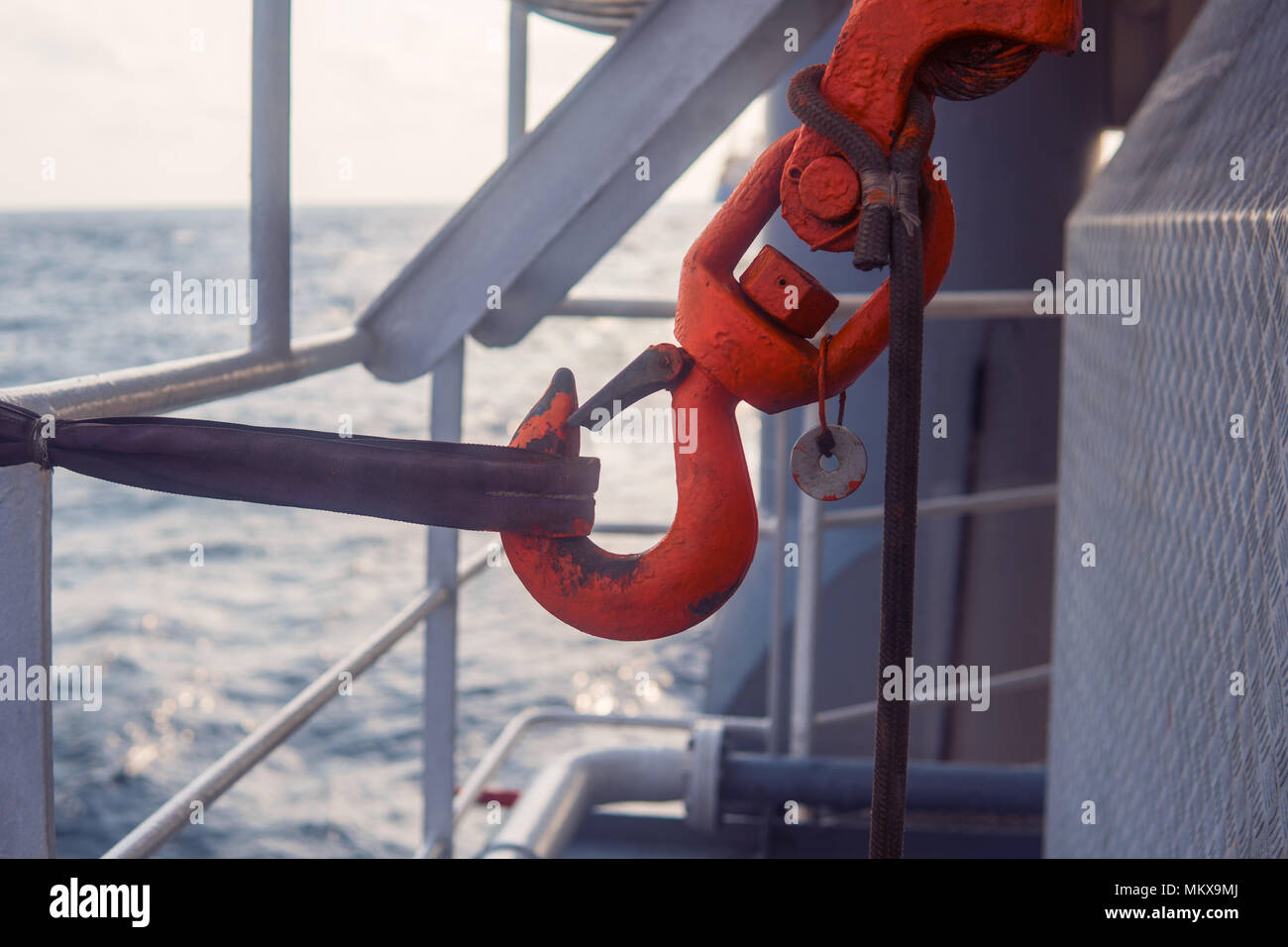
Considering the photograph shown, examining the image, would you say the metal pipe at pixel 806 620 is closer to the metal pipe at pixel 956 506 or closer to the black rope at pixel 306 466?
the metal pipe at pixel 956 506

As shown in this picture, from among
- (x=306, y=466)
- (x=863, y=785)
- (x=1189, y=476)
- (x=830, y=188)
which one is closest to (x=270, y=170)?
(x=306, y=466)

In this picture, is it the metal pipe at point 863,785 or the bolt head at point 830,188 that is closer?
the bolt head at point 830,188

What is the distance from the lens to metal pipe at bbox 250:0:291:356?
1.03 metres

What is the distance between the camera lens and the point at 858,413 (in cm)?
282

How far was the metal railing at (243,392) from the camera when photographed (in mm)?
648

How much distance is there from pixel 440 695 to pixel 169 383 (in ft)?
3.29

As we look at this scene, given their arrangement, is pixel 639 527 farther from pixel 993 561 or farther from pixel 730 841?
pixel 993 561

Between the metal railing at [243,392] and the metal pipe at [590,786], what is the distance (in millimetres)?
80

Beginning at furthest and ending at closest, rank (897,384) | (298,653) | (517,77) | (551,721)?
(298,653), (551,721), (517,77), (897,384)

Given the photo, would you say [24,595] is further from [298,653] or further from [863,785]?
[298,653]

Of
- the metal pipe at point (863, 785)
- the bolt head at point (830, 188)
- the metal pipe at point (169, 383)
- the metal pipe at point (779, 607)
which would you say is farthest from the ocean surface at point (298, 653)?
the metal pipe at point (863, 785)

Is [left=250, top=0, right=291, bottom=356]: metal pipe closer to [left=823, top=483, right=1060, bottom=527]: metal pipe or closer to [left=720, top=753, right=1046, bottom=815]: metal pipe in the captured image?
[left=823, top=483, right=1060, bottom=527]: metal pipe

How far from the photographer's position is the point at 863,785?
1953 millimetres
